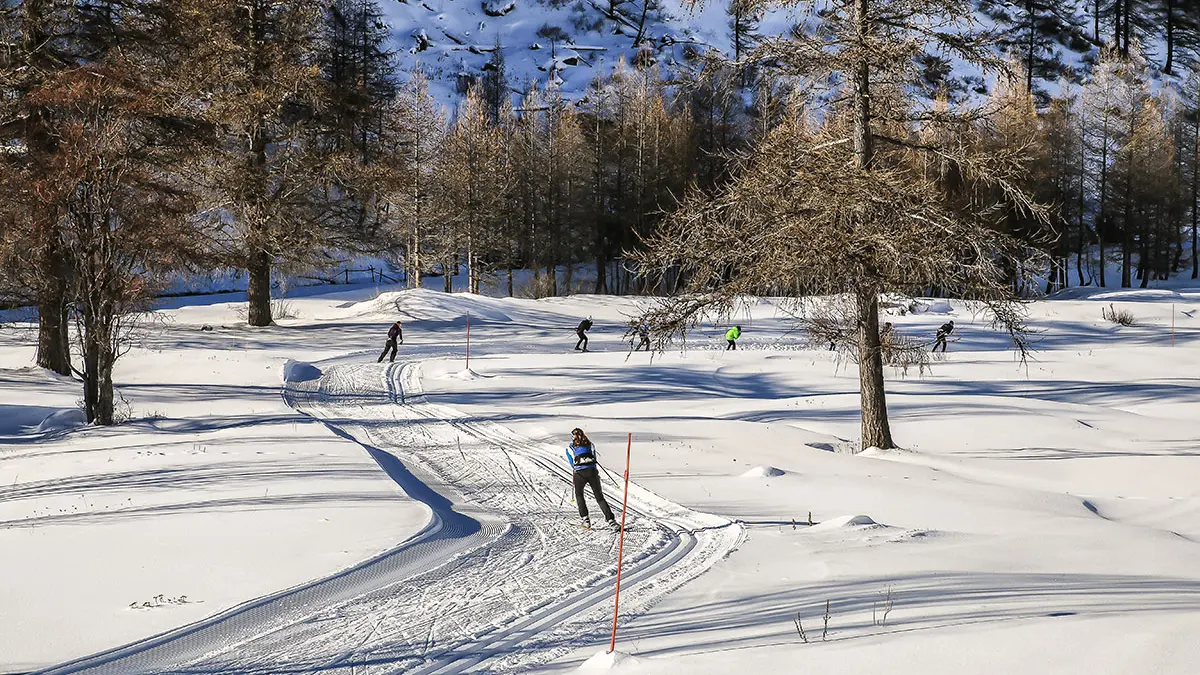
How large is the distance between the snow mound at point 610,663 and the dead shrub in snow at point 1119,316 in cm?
4237

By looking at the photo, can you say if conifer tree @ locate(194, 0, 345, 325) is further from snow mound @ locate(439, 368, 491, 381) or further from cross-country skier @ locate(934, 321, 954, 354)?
cross-country skier @ locate(934, 321, 954, 354)

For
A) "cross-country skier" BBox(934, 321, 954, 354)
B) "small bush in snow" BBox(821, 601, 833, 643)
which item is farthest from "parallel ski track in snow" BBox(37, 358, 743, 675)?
"cross-country skier" BBox(934, 321, 954, 354)

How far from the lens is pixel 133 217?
18.5 m

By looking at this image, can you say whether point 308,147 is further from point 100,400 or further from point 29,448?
point 29,448

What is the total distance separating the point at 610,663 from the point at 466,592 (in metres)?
2.48

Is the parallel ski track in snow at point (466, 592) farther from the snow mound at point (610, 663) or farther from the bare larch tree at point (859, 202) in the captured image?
the bare larch tree at point (859, 202)

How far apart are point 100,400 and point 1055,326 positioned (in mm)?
38398

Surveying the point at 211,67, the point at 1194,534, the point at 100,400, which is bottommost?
the point at 1194,534

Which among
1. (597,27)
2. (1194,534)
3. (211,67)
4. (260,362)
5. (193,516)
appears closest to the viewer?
(193,516)

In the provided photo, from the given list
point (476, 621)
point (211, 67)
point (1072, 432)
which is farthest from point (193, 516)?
point (211, 67)

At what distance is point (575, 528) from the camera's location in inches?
449

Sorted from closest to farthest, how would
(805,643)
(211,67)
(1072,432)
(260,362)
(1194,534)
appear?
(805,643) < (1194,534) < (1072,432) < (260,362) < (211,67)

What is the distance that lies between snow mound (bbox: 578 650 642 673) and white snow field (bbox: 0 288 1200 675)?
0.06ft

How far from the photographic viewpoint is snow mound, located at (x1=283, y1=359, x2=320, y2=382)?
2511 centimetres
